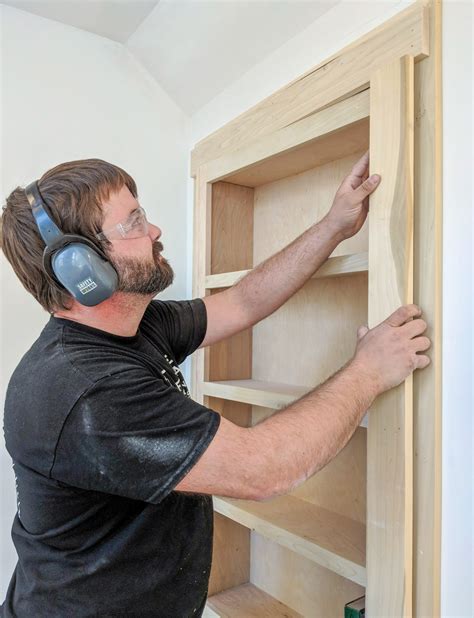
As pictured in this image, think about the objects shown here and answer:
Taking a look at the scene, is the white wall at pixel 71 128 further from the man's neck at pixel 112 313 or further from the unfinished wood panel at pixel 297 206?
the man's neck at pixel 112 313

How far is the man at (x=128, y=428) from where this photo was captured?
815 millimetres

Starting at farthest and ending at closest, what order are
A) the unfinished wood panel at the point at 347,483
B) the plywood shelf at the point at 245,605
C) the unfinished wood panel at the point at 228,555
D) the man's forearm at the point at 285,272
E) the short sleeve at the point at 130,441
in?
the unfinished wood panel at the point at 228,555, the plywood shelf at the point at 245,605, the unfinished wood panel at the point at 347,483, the man's forearm at the point at 285,272, the short sleeve at the point at 130,441

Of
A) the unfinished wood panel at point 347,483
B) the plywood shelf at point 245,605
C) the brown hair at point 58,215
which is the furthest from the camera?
the plywood shelf at point 245,605

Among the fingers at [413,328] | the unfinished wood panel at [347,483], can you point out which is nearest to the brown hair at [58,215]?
the fingers at [413,328]

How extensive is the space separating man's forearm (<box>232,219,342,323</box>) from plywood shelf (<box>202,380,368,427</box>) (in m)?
0.19

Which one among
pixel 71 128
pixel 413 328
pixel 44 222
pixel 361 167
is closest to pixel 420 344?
pixel 413 328

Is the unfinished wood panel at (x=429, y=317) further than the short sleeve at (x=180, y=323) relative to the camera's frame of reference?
No

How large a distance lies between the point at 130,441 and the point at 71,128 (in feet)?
3.79

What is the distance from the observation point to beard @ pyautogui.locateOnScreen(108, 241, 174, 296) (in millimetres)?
1045

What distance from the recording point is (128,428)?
0.81 meters

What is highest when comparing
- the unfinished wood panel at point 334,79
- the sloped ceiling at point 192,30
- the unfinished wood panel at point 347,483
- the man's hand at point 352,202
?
the sloped ceiling at point 192,30

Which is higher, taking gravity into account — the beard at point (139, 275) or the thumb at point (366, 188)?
the thumb at point (366, 188)

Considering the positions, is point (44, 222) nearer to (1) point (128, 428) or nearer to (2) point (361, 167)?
(1) point (128, 428)

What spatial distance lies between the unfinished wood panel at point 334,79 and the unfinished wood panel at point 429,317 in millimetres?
38
